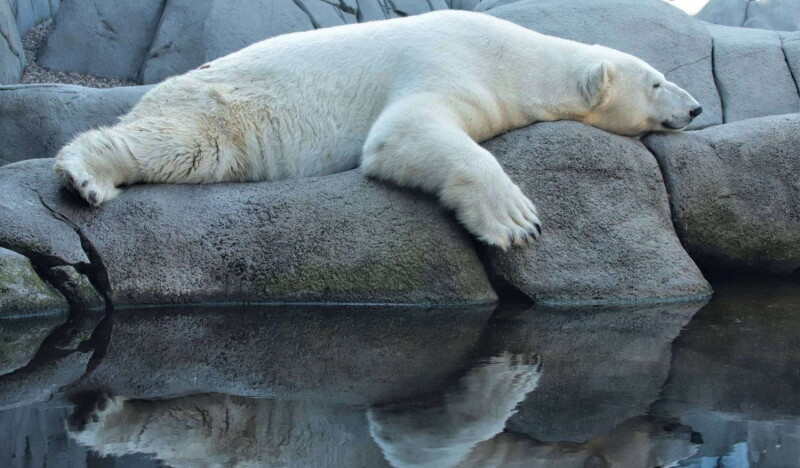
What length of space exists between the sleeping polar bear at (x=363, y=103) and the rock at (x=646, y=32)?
3.24 meters

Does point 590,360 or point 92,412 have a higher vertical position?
point 92,412

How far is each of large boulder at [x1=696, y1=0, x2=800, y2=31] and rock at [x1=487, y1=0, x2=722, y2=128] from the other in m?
3.84

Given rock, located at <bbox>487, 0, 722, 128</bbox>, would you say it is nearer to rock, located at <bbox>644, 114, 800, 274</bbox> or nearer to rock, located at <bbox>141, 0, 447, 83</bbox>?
rock, located at <bbox>141, 0, 447, 83</bbox>

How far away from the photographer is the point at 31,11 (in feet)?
33.4

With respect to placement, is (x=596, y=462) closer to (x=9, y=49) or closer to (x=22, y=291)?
(x=22, y=291)

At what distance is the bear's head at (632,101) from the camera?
14.4 ft

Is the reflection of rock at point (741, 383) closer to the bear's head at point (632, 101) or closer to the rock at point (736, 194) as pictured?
the rock at point (736, 194)

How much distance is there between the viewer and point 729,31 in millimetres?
8211

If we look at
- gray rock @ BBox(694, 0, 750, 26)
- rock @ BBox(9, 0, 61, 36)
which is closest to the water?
rock @ BBox(9, 0, 61, 36)

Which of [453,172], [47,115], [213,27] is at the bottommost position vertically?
[213,27]

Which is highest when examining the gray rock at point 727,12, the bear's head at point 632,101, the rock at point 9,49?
the bear's head at point 632,101

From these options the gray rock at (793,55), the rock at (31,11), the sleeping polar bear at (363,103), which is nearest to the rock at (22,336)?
the sleeping polar bear at (363,103)

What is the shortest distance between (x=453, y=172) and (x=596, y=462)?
2063 mm

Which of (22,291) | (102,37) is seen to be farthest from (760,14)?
(22,291)
